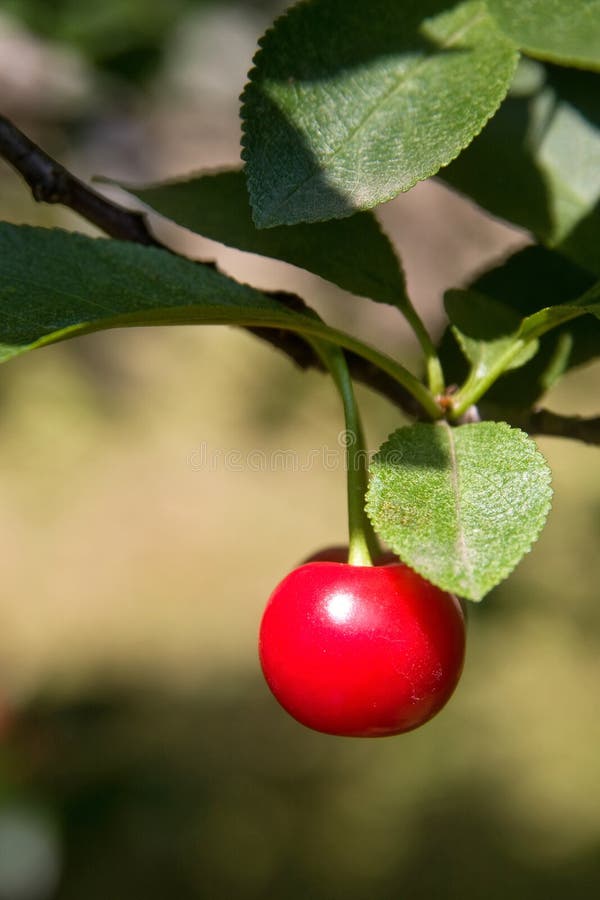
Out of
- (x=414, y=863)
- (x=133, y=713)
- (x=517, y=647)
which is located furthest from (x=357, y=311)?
(x=414, y=863)

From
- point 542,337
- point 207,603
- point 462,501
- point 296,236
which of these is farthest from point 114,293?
point 207,603

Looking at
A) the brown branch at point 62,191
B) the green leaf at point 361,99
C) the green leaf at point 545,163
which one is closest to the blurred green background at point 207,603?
the brown branch at point 62,191

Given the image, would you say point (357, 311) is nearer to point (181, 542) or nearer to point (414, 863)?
point (181, 542)

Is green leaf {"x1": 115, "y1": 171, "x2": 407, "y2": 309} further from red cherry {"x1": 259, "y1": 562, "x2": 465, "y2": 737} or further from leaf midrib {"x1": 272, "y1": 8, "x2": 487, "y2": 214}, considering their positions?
red cherry {"x1": 259, "y1": 562, "x2": 465, "y2": 737}

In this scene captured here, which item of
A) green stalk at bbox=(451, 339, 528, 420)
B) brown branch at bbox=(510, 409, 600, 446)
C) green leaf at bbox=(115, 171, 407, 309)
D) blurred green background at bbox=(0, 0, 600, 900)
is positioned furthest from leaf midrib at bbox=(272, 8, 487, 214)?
blurred green background at bbox=(0, 0, 600, 900)

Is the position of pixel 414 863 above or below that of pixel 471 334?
below

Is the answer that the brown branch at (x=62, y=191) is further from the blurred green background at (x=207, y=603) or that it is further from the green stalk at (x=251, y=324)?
the blurred green background at (x=207, y=603)
